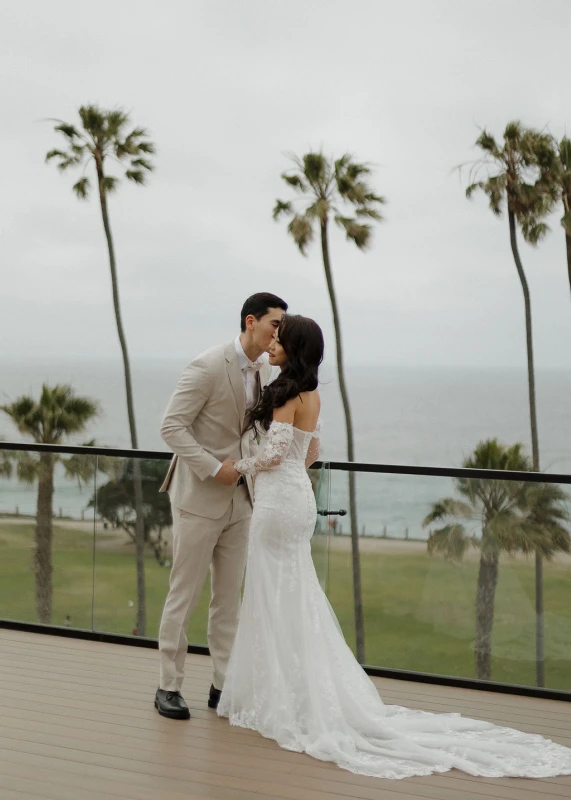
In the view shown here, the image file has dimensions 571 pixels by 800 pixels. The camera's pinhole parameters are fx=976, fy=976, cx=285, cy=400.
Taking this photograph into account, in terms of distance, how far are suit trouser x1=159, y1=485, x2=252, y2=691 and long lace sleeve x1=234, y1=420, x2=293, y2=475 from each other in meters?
0.34

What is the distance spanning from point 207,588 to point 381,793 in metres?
1.50

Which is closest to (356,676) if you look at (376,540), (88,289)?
(376,540)

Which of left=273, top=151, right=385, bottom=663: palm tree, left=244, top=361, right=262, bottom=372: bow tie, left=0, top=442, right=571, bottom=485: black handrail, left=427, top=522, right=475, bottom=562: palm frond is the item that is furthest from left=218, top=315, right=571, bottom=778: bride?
left=273, top=151, right=385, bottom=663: palm tree

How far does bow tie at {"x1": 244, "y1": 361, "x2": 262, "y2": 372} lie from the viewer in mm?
3982

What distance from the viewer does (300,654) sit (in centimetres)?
370

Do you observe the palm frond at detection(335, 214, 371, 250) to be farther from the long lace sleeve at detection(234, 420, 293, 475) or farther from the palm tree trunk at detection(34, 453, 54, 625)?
the long lace sleeve at detection(234, 420, 293, 475)

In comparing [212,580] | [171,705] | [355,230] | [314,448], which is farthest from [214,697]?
[355,230]

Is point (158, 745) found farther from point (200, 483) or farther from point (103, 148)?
point (103, 148)

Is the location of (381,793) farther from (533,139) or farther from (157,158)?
(157,158)

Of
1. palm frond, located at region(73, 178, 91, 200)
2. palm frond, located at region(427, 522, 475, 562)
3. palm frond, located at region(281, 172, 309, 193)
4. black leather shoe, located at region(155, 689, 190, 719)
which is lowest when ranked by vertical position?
black leather shoe, located at region(155, 689, 190, 719)

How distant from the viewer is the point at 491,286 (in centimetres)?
5634

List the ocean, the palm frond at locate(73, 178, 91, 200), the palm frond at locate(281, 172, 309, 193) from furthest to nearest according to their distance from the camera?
the ocean, the palm frond at locate(281, 172, 309, 193), the palm frond at locate(73, 178, 91, 200)

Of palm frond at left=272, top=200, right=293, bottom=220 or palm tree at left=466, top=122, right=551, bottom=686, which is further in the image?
palm tree at left=466, top=122, right=551, bottom=686

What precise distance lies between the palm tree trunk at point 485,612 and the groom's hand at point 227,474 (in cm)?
149
